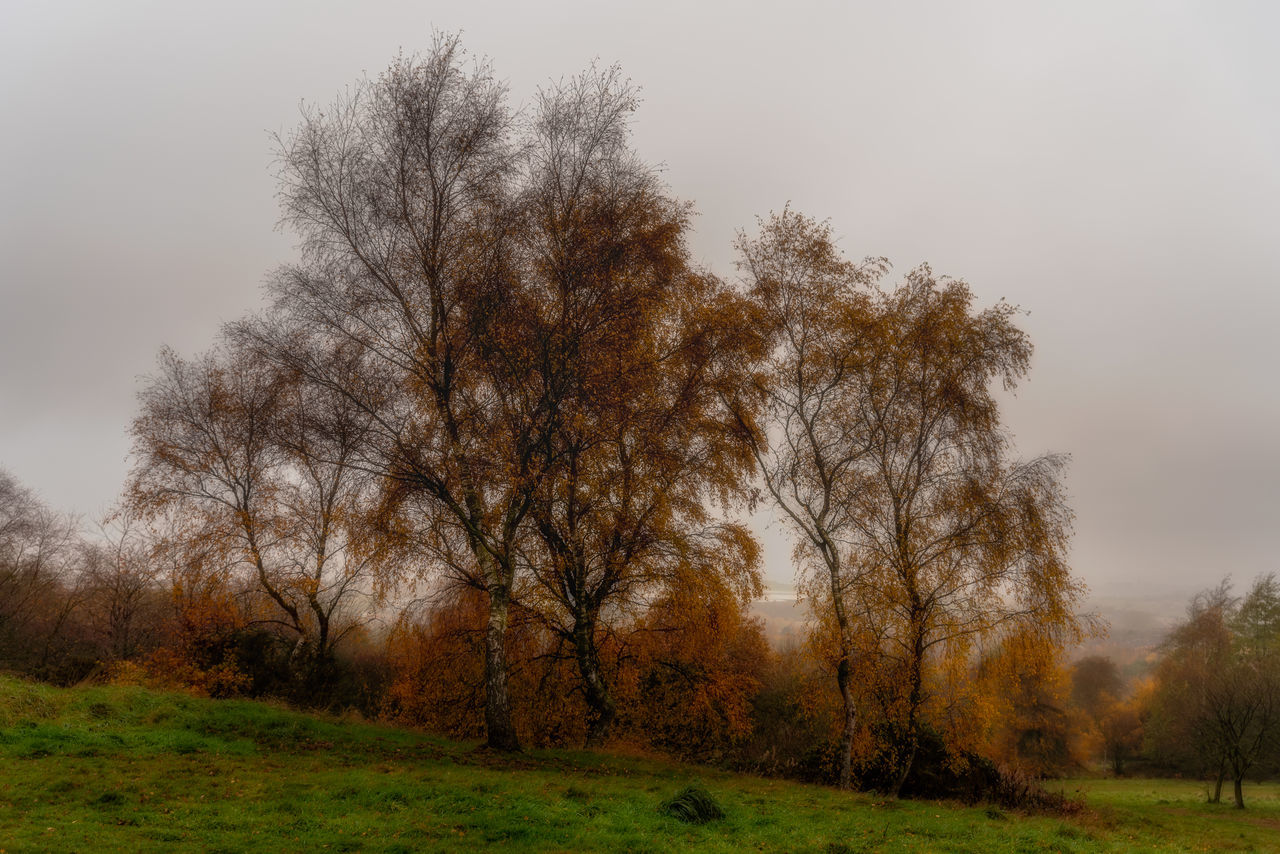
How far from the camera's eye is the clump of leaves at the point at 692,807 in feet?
37.2

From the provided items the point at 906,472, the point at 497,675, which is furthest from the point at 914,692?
the point at 497,675

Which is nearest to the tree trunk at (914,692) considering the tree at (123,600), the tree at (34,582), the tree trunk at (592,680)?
the tree trunk at (592,680)

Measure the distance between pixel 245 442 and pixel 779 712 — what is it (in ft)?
88.9

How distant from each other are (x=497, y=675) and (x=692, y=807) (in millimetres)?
6431

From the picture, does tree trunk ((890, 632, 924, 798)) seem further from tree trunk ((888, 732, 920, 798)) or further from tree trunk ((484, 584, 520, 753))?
tree trunk ((484, 584, 520, 753))

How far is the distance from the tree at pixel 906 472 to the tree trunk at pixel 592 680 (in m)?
6.93

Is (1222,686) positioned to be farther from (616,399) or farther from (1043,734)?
(616,399)

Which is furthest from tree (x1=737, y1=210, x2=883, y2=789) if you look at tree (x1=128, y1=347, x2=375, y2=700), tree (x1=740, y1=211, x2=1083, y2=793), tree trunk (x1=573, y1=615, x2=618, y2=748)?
tree (x1=128, y1=347, x2=375, y2=700)

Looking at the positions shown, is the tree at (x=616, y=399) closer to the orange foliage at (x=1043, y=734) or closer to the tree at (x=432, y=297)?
the tree at (x=432, y=297)

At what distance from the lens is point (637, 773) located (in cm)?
1563

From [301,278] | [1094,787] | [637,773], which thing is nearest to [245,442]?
[301,278]

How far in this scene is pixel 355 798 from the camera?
36.8ft

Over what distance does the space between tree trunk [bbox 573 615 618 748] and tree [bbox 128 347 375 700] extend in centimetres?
983

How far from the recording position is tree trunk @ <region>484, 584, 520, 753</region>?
16016 millimetres
